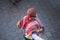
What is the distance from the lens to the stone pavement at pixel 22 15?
3.57 metres

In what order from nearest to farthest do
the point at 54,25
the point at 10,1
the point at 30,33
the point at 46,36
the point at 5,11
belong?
the point at 30,33
the point at 46,36
the point at 54,25
the point at 5,11
the point at 10,1

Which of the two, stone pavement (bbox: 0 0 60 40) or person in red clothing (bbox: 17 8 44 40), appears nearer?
person in red clothing (bbox: 17 8 44 40)

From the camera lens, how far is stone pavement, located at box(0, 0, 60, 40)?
3.57m

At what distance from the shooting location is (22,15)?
13.2 feet

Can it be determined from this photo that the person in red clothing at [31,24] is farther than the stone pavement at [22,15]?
No

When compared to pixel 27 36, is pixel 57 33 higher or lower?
lower

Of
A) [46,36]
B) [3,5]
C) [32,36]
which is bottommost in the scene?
[46,36]

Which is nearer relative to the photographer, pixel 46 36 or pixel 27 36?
pixel 27 36

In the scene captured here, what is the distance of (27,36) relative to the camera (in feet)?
9.08

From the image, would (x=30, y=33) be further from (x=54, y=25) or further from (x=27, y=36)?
(x=54, y=25)

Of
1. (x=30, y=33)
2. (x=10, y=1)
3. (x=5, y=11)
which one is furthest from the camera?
(x=10, y=1)

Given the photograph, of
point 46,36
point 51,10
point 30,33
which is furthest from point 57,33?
point 30,33

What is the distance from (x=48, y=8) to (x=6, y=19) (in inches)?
37.0

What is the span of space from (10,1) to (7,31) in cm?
98
